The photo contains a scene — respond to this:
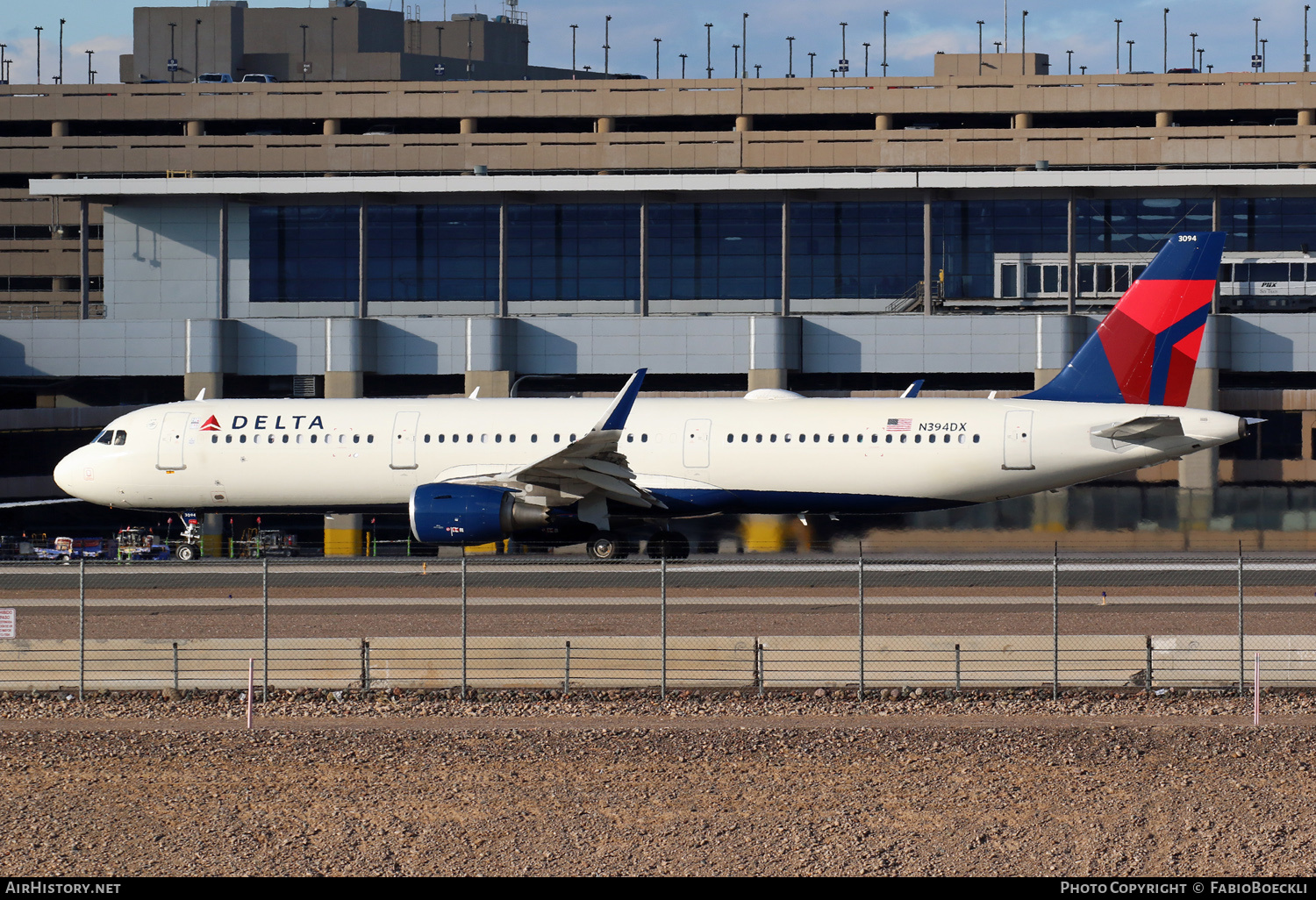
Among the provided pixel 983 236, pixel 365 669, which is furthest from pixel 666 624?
pixel 983 236

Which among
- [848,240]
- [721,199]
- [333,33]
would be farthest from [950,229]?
[333,33]

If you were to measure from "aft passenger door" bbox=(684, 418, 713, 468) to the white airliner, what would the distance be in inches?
1.7

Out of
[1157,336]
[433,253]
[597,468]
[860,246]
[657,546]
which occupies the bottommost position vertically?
[657,546]

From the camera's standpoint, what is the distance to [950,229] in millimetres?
59719

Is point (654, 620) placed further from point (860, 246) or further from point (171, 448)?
point (860, 246)

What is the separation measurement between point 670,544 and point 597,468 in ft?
12.7

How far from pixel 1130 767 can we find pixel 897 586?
13920 millimetres

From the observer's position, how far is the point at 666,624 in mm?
22781

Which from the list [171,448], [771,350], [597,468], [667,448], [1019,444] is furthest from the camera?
[771,350]

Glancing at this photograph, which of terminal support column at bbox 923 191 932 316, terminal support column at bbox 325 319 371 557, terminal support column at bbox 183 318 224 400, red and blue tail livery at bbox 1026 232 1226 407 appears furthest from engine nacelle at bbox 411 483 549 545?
terminal support column at bbox 923 191 932 316

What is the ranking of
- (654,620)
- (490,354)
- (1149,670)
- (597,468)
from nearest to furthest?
(1149,670) → (654,620) → (597,468) → (490,354)

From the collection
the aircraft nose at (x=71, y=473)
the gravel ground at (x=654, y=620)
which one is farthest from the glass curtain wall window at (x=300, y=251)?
the gravel ground at (x=654, y=620)

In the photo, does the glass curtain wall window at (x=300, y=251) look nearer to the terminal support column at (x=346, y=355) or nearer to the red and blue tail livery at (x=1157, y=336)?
the terminal support column at (x=346, y=355)

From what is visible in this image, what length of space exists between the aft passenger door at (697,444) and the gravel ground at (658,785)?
15.5 meters
